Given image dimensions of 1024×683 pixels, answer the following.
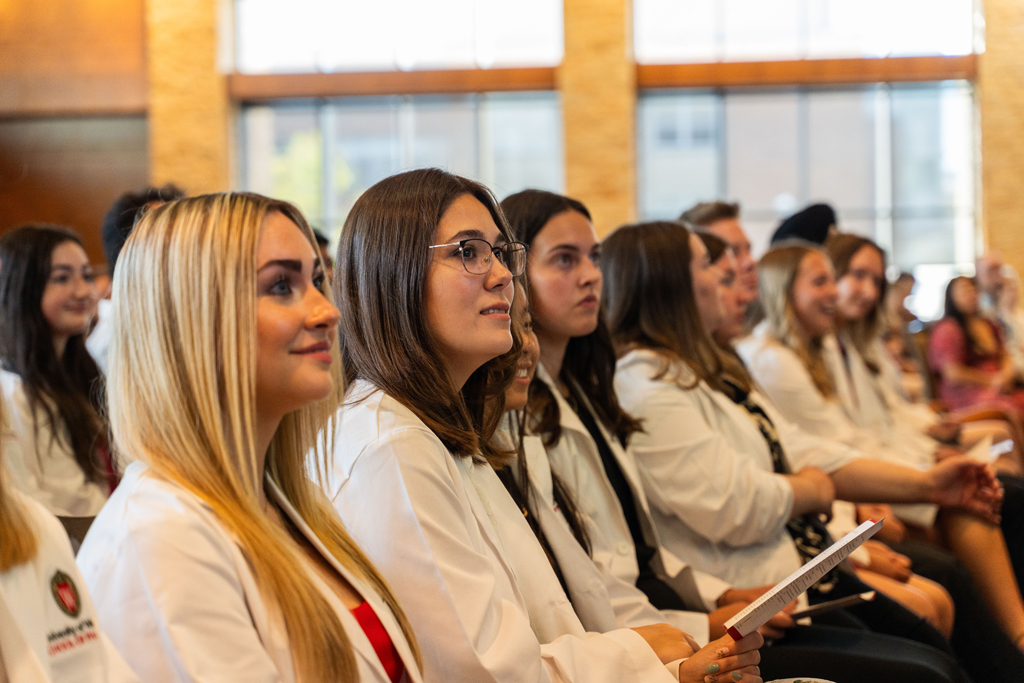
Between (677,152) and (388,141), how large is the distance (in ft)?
10.7

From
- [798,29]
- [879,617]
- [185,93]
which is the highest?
[798,29]

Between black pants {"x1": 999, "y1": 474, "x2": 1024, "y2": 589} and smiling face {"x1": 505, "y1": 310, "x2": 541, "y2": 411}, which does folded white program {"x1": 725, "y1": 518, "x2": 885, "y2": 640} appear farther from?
black pants {"x1": 999, "y1": 474, "x2": 1024, "y2": 589}

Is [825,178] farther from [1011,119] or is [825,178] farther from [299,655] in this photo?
[299,655]

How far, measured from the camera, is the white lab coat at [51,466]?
305 centimetres

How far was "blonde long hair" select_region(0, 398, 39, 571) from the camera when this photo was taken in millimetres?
1155

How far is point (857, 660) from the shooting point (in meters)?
2.32

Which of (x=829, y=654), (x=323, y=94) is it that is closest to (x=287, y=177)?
(x=323, y=94)

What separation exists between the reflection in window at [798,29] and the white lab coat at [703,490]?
8.60 meters

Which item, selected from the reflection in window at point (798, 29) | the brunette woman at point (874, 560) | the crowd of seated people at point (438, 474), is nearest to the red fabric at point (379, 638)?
the crowd of seated people at point (438, 474)

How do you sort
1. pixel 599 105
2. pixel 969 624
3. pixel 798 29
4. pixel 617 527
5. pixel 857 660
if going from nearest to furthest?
pixel 857 660 < pixel 617 527 < pixel 969 624 < pixel 599 105 < pixel 798 29

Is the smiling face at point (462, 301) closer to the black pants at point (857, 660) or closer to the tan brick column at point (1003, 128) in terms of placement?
the black pants at point (857, 660)

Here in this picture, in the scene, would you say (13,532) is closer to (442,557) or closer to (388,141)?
(442,557)

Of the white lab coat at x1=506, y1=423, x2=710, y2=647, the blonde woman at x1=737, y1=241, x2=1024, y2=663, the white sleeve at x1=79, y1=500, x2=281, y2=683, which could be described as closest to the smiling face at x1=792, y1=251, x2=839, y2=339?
the blonde woman at x1=737, y1=241, x2=1024, y2=663

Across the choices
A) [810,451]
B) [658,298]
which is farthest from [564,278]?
[810,451]
